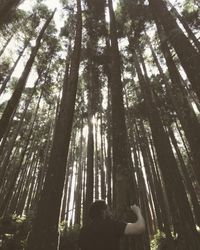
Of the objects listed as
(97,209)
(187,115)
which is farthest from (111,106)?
(97,209)

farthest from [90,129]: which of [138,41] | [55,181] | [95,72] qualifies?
[55,181]

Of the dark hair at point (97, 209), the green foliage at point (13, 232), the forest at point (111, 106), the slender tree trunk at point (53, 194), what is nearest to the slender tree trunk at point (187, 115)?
the forest at point (111, 106)

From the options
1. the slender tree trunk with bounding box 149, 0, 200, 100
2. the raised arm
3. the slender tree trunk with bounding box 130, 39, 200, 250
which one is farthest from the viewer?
the slender tree trunk with bounding box 130, 39, 200, 250

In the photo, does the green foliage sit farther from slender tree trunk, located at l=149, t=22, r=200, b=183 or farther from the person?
the person

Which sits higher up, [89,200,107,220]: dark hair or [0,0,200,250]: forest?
[0,0,200,250]: forest

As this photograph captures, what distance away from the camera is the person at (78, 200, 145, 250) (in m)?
2.49

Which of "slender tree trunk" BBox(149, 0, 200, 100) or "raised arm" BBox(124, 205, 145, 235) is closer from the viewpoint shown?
"raised arm" BBox(124, 205, 145, 235)

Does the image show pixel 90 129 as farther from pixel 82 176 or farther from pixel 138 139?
pixel 82 176

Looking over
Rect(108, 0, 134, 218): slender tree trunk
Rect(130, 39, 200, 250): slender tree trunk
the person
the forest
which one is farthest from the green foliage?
the person

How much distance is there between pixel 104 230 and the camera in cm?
258

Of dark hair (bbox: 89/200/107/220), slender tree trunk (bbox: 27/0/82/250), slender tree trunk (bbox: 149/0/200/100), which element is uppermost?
slender tree trunk (bbox: 149/0/200/100)

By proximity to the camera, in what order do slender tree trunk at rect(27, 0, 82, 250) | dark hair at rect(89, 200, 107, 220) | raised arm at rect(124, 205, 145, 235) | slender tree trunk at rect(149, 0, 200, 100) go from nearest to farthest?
raised arm at rect(124, 205, 145, 235) < dark hair at rect(89, 200, 107, 220) < slender tree trunk at rect(149, 0, 200, 100) < slender tree trunk at rect(27, 0, 82, 250)

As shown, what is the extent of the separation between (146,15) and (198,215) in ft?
34.8

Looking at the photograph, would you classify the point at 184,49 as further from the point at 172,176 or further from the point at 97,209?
the point at 172,176
